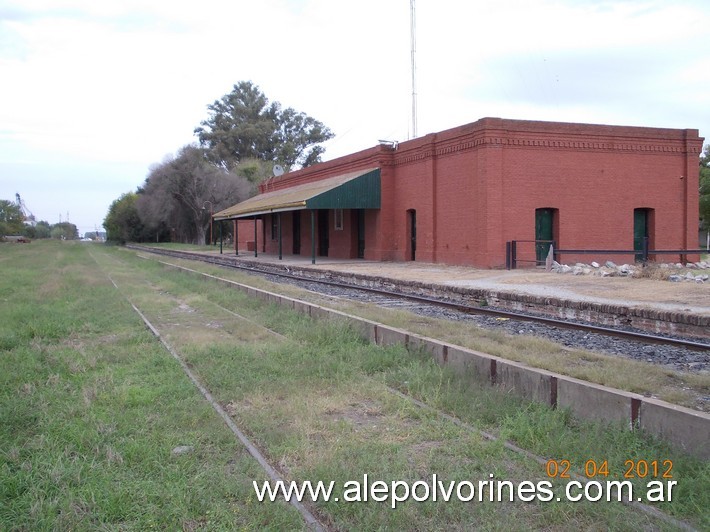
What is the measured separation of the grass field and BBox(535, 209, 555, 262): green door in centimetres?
1707

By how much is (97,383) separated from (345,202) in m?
23.0

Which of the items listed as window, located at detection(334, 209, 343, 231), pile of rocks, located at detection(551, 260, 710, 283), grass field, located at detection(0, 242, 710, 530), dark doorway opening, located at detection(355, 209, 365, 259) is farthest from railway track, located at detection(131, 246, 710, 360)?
window, located at detection(334, 209, 343, 231)

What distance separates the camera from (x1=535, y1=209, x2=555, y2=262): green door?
24.4 metres

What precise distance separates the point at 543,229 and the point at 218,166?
6479cm

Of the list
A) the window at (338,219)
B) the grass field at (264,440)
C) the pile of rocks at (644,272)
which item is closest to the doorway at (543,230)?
the pile of rocks at (644,272)

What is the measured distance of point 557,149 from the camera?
957 inches

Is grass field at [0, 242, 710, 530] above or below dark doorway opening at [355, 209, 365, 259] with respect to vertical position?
below

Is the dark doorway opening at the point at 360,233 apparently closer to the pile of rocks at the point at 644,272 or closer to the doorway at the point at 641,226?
the pile of rocks at the point at 644,272

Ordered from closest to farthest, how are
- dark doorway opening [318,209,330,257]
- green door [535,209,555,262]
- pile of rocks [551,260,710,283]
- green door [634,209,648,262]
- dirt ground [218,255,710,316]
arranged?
dirt ground [218,255,710,316]
pile of rocks [551,260,710,283]
green door [535,209,555,262]
green door [634,209,648,262]
dark doorway opening [318,209,330,257]

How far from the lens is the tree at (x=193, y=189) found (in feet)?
216

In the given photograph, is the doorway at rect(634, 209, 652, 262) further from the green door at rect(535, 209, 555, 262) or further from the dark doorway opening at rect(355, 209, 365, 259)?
the dark doorway opening at rect(355, 209, 365, 259)

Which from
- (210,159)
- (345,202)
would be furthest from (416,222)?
(210,159)

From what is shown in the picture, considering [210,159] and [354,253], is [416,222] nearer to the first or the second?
[354,253]

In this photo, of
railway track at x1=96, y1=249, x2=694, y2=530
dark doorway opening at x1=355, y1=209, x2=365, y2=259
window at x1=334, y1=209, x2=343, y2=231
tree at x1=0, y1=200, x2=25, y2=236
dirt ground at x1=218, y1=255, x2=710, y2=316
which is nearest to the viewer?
railway track at x1=96, y1=249, x2=694, y2=530
